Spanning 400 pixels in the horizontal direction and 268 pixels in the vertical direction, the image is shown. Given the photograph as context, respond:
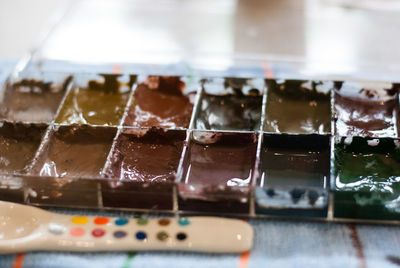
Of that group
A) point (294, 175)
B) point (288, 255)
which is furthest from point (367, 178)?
point (288, 255)

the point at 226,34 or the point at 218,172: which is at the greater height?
the point at 226,34

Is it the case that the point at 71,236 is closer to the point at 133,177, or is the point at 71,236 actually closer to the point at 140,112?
the point at 133,177

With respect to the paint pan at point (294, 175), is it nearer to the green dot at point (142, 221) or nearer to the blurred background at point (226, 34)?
the green dot at point (142, 221)

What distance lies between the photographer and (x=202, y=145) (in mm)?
1438

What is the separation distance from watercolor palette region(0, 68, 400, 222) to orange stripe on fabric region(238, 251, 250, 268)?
4.4 inches

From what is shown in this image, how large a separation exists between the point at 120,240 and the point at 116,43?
3.01 feet

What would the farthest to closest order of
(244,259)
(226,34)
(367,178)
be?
(226,34) < (367,178) < (244,259)

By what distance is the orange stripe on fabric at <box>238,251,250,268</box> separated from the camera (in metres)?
1.13

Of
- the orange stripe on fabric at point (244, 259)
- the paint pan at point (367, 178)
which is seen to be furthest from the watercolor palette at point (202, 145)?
the orange stripe on fabric at point (244, 259)

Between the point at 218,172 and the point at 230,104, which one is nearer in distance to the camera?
the point at 218,172

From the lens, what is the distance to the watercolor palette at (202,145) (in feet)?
4.02

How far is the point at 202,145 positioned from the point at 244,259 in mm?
384

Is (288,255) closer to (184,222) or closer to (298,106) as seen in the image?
(184,222)

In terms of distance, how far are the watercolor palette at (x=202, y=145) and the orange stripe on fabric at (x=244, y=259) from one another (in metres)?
0.11
